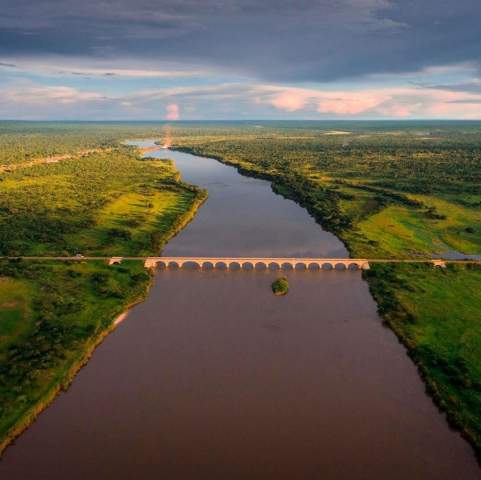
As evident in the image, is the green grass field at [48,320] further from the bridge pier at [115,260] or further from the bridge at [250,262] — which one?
the bridge at [250,262]

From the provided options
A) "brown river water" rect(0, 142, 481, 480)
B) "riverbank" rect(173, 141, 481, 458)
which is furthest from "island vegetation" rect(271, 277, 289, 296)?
"riverbank" rect(173, 141, 481, 458)

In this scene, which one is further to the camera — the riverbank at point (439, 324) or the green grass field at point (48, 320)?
the riverbank at point (439, 324)

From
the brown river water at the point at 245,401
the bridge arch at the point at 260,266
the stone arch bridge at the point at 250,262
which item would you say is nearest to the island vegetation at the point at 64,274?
the brown river water at the point at 245,401

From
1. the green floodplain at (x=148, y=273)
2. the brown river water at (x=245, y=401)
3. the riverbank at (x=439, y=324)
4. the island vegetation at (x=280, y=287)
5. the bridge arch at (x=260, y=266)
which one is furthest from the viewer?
the bridge arch at (x=260, y=266)

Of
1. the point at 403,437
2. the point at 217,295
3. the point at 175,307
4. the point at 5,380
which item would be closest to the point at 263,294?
the point at 217,295

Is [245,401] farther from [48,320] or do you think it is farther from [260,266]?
[260,266]

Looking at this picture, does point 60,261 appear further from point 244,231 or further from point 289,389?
point 289,389

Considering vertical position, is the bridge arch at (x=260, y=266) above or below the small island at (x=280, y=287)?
below
